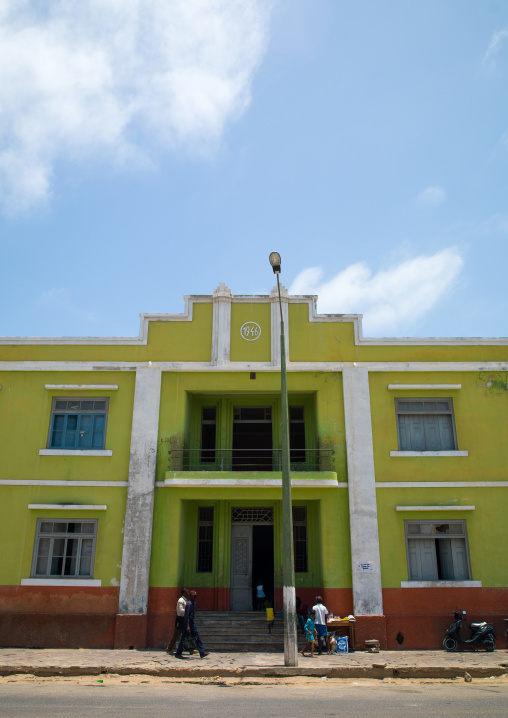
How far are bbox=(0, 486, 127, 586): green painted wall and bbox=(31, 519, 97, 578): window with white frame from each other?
0.17 meters

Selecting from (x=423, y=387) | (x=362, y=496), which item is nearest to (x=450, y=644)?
(x=362, y=496)

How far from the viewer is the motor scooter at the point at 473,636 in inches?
542

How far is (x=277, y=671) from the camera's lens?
10711 mm

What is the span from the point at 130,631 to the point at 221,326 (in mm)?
8327

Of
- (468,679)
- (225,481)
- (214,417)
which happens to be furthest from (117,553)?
(468,679)

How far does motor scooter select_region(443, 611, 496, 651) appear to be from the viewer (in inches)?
542

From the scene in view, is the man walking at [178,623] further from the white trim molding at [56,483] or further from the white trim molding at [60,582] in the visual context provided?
the white trim molding at [56,483]

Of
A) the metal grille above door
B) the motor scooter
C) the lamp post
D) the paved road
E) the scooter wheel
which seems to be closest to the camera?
the paved road

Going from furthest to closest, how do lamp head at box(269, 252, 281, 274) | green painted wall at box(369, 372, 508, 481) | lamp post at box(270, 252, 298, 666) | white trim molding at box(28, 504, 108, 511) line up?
green painted wall at box(369, 372, 508, 481)
white trim molding at box(28, 504, 108, 511)
lamp head at box(269, 252, 281, 274)
lamp post at box(270, 252, 298, 666)

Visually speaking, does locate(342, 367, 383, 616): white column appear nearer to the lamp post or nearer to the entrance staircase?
the entrance staircase

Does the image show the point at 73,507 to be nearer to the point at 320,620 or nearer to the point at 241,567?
the point at 241,567

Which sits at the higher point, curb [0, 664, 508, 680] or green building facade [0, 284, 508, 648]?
green building facade [0, 284, 508, 648]

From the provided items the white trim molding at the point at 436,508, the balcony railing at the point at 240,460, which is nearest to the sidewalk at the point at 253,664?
the white trim molding at the point at 436,508

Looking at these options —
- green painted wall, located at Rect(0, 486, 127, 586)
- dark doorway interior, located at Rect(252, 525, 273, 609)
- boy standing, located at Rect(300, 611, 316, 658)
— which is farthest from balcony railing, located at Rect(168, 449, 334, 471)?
boy standing, located at Rect(300, 611, 316, 658)
